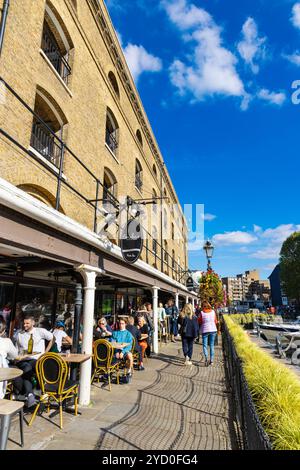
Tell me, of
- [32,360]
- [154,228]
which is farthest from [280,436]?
[154,228]

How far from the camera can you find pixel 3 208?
3.62 metres

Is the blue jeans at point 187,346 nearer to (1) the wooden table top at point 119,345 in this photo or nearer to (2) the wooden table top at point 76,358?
(1) the wooden table top at point 119,345

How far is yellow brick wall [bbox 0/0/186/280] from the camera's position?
6.73 meters

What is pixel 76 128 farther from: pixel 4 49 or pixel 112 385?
pixel 112 385

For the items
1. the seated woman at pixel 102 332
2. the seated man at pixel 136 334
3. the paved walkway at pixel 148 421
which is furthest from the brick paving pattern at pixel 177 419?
the seated woman at pixel 102 332

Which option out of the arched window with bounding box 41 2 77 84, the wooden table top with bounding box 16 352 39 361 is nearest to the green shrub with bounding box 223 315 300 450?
the wooden table top with bounding box 16 352 39 361

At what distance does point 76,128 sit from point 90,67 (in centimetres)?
313

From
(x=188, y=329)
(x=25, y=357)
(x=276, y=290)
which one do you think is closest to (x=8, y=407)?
(x=25, y=357)

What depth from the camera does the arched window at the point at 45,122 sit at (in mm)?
8242

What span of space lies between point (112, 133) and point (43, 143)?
5673 millimetres

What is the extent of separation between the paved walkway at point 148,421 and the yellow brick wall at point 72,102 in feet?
15.9

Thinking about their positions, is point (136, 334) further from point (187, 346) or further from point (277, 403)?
point (277, 403)

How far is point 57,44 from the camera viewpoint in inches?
381

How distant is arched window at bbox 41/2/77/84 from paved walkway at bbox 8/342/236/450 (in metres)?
9.33
